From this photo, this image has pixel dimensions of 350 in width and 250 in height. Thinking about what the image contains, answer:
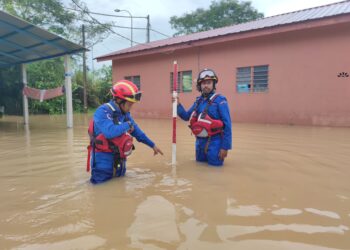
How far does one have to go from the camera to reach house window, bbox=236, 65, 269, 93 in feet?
38.7

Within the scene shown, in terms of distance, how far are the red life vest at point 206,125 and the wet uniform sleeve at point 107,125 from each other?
4.48 ft

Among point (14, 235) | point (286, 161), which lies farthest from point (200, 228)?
point (286, 161)

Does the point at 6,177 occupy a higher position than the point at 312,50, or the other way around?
the point at 312,50

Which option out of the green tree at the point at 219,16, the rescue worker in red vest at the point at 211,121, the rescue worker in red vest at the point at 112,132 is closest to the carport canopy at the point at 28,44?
the rescue worker in red vest at the point at 112,132

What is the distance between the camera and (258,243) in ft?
7.43

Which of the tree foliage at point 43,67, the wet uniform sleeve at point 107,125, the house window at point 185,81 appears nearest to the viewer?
the wet uniform sleeve at point 107,125

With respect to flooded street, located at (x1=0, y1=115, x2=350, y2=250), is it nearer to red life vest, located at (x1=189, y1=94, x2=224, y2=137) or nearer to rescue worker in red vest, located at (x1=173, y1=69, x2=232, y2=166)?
rescue worker in red vest, located at (x1=173, y1=69, x2=232, y2=166)

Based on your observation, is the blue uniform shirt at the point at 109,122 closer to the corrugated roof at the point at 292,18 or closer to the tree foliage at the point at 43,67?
the corrugated roof at the point at 292,18

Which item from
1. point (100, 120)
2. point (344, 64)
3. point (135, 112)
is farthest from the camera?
point (135, 112)

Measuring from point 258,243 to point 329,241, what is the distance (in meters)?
0.54

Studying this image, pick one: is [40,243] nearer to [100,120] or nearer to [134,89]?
[100,120]

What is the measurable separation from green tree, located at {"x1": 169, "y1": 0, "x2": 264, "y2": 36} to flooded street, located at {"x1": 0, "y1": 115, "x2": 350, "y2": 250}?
27795mm

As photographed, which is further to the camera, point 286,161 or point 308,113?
point 308,113

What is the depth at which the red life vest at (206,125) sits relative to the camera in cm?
448
